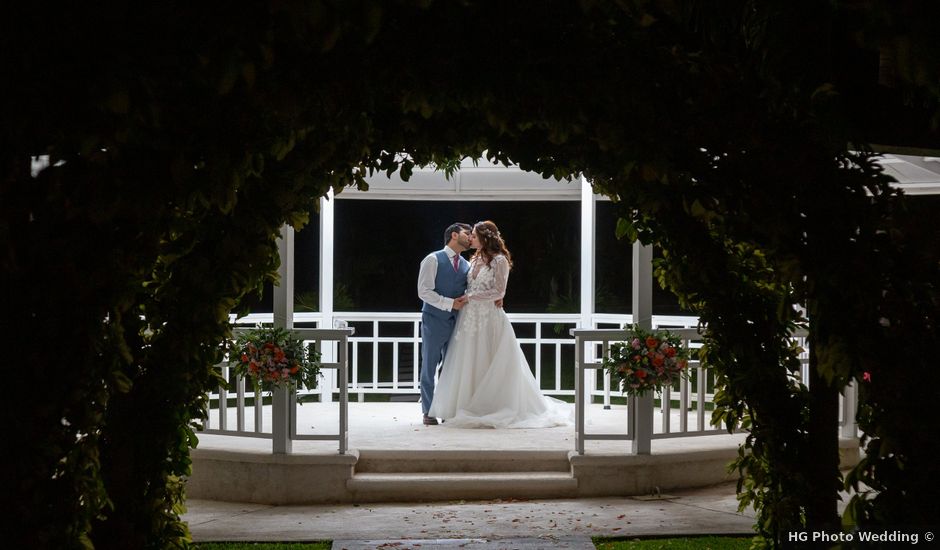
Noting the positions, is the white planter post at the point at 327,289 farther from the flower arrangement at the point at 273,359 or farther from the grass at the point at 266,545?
the grass at the point at 266,545

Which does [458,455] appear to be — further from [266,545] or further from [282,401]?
[266,545]

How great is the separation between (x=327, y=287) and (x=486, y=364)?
2854 millimetres

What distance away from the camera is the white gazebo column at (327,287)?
33.8 feet

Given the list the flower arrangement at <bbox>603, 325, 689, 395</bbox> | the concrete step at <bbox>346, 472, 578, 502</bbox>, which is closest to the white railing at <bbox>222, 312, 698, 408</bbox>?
the flower arrangement at <bbox>603, 325, 689, 395</bbox>

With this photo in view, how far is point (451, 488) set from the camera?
22.6 ft

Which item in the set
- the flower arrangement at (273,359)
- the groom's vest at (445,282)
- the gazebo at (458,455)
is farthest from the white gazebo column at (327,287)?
the flower arrangement at (273,359)

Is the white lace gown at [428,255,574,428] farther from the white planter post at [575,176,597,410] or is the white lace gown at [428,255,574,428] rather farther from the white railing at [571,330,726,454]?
the white planter post at [575,176,597,410]

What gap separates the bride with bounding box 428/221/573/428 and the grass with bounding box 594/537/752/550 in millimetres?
2756

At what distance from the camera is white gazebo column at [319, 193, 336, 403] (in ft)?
33.8

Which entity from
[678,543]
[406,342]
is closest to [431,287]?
[406,342]

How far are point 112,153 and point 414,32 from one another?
2.64 ft

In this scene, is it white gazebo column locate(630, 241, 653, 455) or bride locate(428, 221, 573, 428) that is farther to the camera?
bride locate(428, 221, 573, 428)

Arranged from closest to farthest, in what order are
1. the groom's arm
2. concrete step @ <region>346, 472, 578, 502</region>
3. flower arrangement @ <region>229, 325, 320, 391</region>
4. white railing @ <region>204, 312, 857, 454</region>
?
flower arrangement @ <region>229, 325, 320, 391</region>
concrete step @ <region>346, 472, 578, 502</region>
white railing @ <region>204, 312, 857, 454</region>
the groom's arm

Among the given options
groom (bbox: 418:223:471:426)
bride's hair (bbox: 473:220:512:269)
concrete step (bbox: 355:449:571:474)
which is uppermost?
bride's hair (bbox: 473:220:512:269)
